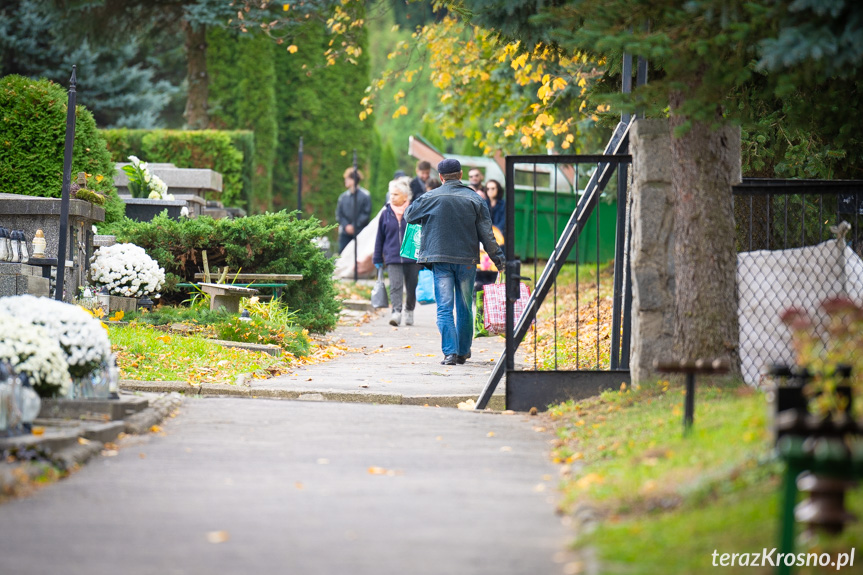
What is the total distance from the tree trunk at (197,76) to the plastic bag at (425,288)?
36.7 feet

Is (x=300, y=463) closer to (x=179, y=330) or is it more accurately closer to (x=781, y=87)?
(x=781, y=87)

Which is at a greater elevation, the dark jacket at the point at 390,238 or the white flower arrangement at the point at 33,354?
the dark jacket at the point at 390,238

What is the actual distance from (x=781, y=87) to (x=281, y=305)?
7.51 m

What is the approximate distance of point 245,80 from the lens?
74.5 feet

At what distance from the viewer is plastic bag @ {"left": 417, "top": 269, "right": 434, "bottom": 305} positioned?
1271cm

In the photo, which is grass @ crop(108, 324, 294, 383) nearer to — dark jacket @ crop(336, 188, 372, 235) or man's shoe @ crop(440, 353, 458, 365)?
man's shoe @ crop(440, 353, 458, 365)

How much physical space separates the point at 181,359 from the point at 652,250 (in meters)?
4.04

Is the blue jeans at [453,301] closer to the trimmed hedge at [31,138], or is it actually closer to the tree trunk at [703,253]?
the tree trunk at [703,253]

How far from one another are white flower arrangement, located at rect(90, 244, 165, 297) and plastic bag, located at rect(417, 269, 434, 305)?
11.1 feet

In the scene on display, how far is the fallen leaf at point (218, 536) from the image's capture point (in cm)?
369

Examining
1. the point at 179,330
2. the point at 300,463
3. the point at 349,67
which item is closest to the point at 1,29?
the point at 349,67

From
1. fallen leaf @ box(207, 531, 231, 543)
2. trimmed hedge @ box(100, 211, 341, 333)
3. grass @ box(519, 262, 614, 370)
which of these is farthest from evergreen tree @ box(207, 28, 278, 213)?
fallen leaf @ box(207, 531, 231, 543)

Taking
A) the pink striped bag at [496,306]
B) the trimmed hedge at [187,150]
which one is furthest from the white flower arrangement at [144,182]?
the pink striped bag at [496,306]

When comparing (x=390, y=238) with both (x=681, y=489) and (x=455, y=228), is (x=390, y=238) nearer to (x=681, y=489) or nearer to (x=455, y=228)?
(x=455, y=228)
